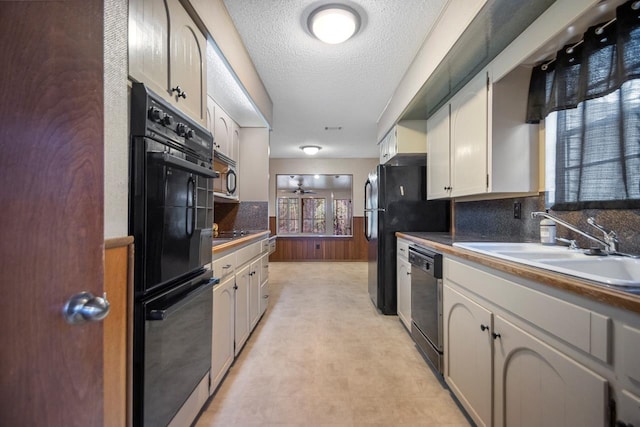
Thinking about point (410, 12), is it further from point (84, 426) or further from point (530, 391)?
point (84, 426)

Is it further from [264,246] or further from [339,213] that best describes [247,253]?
[339,213]

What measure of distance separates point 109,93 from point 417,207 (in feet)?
8.96

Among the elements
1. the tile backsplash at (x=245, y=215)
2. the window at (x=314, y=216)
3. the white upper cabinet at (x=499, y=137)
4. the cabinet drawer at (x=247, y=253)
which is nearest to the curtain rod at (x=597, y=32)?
the white upper cabinet at (x=499, y=137)

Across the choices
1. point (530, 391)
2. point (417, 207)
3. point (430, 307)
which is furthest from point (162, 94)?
point (417, 207)

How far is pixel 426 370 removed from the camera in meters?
1.91

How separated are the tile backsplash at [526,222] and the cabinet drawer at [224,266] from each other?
1.93 metres

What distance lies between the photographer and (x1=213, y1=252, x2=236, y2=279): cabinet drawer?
157cm

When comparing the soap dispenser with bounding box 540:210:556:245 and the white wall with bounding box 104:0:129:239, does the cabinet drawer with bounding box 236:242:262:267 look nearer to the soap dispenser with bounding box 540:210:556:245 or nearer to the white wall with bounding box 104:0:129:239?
the white wall with bounding box 104:0:129:239

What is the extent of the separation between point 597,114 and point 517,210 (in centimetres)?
77

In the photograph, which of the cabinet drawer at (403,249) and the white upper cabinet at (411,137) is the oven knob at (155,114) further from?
the white upper cabinet at (411,137)

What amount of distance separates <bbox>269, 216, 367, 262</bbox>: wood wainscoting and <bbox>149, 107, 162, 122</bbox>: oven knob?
5.39 meters

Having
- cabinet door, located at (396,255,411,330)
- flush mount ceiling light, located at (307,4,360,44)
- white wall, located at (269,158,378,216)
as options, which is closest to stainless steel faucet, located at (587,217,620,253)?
cabinet door, located at (396,255,411,330)

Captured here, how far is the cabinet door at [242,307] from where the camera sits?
6.41 feet

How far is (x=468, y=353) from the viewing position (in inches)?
54.2
